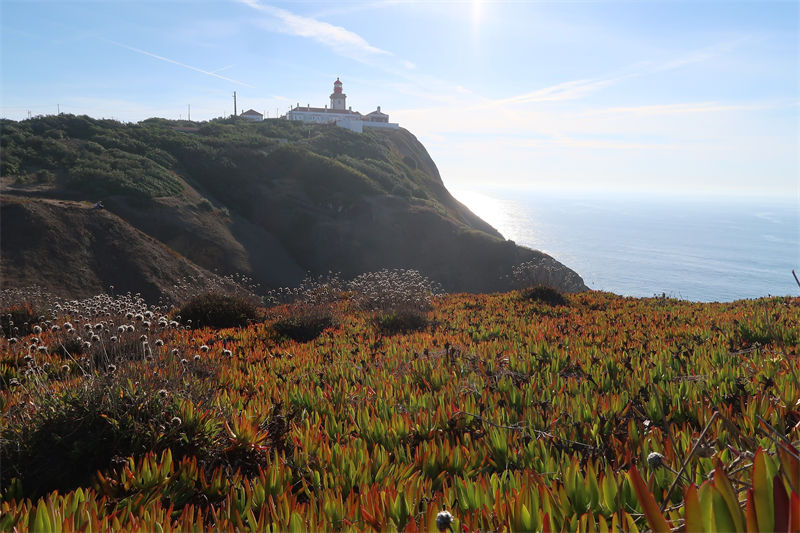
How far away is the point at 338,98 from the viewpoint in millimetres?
97812

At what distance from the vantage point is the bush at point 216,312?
9969mm

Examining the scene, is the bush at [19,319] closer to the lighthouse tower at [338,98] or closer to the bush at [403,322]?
the bush at [403,322]

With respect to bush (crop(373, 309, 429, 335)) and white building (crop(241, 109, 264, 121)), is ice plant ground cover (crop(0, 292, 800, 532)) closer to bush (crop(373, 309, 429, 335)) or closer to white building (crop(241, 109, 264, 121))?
bush (crop(373, 309, 429, 335))

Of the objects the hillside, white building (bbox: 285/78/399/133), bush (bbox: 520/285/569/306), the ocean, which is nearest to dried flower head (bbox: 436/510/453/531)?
bush (bbox: 520/285/569/306)

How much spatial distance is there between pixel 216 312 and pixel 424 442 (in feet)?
26.8

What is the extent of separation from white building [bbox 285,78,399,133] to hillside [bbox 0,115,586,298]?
113 feet

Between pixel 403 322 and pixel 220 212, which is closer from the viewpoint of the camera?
pixel 403 322

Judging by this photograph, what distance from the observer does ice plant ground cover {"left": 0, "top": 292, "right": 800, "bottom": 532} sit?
1.95 m

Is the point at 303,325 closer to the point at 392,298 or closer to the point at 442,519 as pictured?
the point at 392,298

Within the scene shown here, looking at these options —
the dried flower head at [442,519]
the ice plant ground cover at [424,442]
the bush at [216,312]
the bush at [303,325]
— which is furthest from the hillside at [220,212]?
the dried flower head at [442,519]

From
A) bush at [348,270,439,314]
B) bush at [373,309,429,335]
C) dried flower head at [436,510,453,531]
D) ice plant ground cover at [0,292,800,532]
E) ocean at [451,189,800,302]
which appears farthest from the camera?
ocean at [451,189,800,302]

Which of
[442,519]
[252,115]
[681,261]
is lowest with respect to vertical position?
[681,261]

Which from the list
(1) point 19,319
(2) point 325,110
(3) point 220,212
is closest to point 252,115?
(2) point 325,110

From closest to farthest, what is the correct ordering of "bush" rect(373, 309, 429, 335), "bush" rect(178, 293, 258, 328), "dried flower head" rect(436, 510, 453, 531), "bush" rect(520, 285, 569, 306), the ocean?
"dried flower head" rect(436, 510, 453, 531)
"bush" rect(373, 309, 429, 335)
"bush" rect(178, 293, 258, 328)
"bush" rect(520, 285, 569, 306)
the ocean
